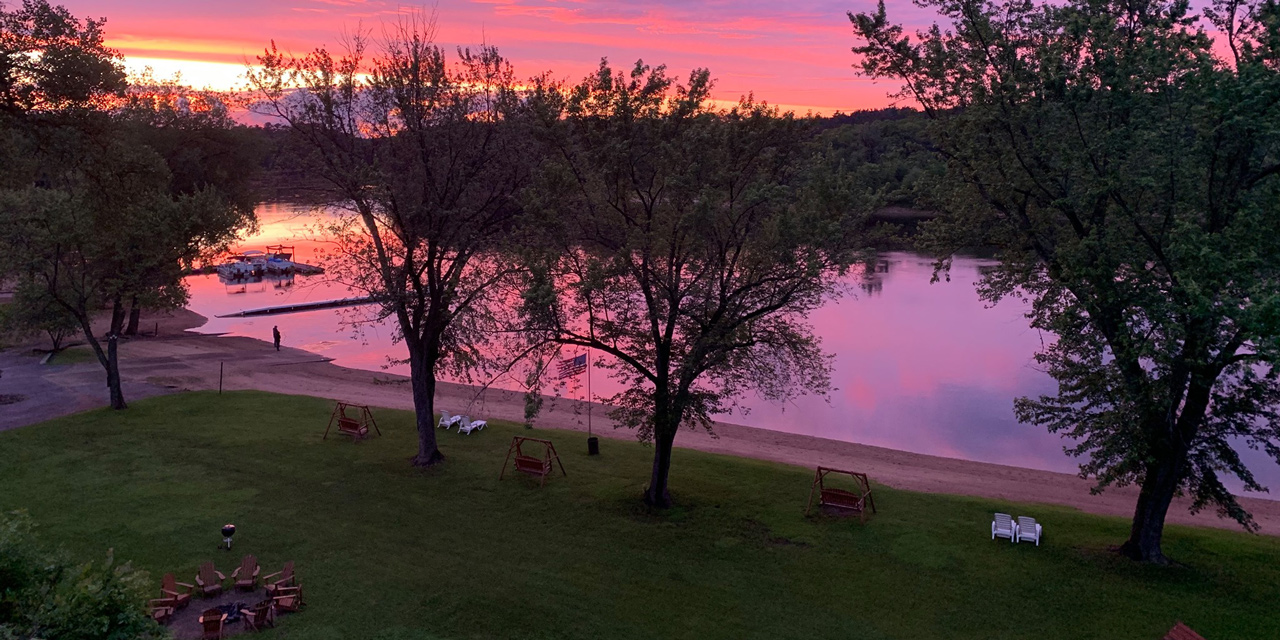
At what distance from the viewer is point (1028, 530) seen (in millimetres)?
16094

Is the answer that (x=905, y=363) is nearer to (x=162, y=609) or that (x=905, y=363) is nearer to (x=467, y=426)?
(x=467, y=426)

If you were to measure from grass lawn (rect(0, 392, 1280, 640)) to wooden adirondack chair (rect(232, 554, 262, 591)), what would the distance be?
81 centimetres

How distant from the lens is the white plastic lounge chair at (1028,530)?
15.9m

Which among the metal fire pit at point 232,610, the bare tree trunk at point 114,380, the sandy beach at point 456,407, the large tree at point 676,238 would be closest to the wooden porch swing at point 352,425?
the sandy beach at point 456,407

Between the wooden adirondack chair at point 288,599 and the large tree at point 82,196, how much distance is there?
835 centimetres

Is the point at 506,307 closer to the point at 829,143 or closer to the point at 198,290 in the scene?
the point at 829,143

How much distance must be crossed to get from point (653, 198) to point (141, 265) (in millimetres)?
19813

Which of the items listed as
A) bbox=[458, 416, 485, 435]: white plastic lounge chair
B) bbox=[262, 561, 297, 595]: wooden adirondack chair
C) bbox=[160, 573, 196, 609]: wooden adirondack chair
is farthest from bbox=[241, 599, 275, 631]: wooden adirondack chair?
bbox=[458, 416, 485, 435]: white plastic lounge chair

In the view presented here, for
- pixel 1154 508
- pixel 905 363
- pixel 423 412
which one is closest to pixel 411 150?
pixel 423 412

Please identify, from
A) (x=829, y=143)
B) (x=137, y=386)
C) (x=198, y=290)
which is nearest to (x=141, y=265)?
(x=137, y=386)

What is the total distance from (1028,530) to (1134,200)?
23.4 feet

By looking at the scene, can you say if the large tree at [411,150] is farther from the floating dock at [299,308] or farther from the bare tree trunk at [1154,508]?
the floating dock at [299,308]

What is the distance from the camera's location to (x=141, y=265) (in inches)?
1016

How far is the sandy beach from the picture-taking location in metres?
22.1
